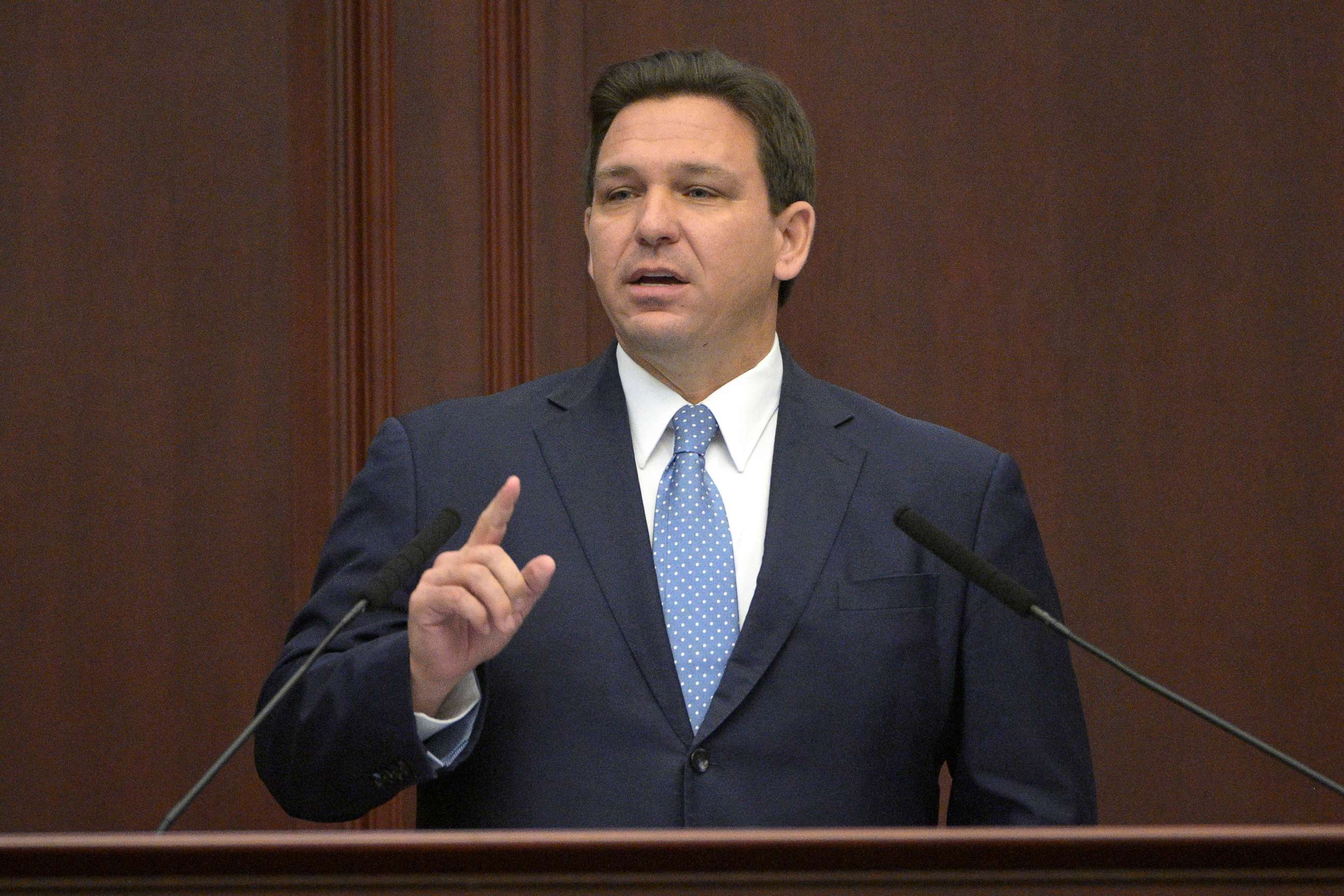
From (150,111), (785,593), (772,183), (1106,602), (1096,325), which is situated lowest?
(1106,602)

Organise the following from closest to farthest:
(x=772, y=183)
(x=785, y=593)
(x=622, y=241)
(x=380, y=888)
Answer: (x=380, y=888) < (x=785, y=593) < (x=622, y=241) < (x=772, y=183)

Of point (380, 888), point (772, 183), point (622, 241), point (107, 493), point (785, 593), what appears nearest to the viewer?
point (380, 888)

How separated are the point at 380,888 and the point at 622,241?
3.30 ft

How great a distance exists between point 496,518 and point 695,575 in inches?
14.4

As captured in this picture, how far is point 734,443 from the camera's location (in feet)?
5.90

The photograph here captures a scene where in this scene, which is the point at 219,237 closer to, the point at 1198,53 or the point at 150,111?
the point at 150,111

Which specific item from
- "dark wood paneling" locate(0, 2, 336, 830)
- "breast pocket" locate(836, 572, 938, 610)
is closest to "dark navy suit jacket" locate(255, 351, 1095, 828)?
"breast pocket" locate(836, 572, 938, 610)

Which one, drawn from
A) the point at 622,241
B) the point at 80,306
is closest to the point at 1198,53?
the point at 622,241

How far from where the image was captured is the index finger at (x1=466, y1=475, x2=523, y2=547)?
137 cm

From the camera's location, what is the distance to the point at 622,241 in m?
1.82

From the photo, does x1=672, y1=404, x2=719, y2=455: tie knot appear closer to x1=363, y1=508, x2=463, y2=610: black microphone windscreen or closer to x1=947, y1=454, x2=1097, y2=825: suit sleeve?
x1=947, y1=454, x2=1097, y2=825: suit sleeve

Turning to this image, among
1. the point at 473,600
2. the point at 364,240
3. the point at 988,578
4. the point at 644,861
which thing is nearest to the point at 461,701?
the point at 473,600

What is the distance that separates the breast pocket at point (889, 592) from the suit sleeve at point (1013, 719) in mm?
50

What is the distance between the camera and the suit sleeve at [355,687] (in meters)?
1.48
